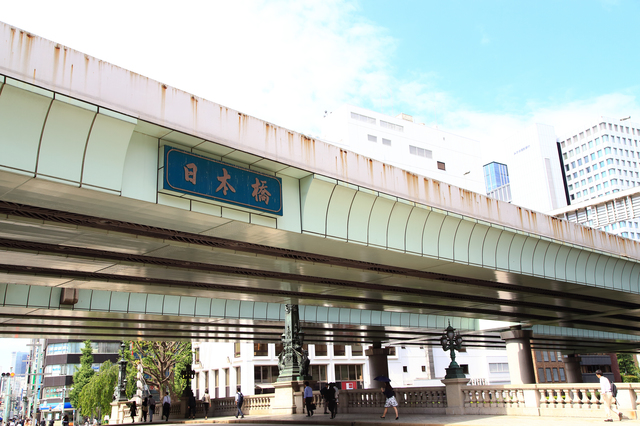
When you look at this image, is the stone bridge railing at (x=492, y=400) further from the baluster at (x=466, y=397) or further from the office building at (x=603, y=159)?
the office building at (x=603, y=159)

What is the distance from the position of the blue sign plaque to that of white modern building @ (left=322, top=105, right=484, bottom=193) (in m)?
67.2

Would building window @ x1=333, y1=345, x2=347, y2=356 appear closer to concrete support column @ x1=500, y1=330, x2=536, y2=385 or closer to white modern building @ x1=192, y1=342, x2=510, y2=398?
white modern building @ x1=192, y1=342, x2=510, y2=398

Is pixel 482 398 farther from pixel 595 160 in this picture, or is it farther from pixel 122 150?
pixel 595 160

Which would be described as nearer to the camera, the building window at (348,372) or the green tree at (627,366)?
the building window at (348,372)

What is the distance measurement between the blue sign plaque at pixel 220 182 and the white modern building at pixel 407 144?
67183 millimetres

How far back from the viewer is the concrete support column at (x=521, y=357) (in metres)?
33.6

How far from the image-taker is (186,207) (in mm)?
9891

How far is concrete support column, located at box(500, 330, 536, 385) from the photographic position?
33.6 metres

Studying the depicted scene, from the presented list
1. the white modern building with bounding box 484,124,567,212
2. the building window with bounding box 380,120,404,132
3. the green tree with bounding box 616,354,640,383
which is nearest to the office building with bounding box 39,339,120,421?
the building window with bounding box 380,120,404,132

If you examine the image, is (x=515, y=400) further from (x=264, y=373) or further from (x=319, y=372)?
(x=319, y=372)

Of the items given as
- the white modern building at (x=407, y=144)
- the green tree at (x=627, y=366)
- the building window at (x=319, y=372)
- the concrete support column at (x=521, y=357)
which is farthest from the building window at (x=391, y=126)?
the green tree at (x=627, y=366)

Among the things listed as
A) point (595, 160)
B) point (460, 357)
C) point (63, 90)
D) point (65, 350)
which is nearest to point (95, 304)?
point (63, 90)

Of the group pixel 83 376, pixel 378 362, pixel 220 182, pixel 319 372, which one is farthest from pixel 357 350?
pixel 220 182

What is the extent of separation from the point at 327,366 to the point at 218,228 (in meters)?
52.6
